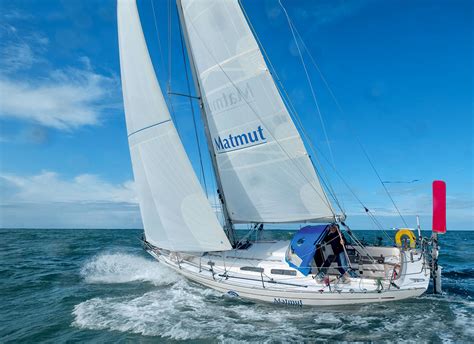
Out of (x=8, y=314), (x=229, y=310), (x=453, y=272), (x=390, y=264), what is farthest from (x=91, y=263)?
(x=453, y=272)

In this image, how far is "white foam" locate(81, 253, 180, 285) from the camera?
1247cm

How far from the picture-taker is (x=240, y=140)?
423 inches

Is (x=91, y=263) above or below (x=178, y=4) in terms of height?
below

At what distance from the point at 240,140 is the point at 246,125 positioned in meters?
0.60

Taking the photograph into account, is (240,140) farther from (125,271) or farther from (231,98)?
(125,271)

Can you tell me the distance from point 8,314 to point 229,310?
670 cm

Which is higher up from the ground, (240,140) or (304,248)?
(240,140)

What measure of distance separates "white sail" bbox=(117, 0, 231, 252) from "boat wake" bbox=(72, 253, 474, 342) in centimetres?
188

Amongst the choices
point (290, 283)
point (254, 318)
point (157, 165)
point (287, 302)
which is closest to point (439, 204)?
point (290, 283)

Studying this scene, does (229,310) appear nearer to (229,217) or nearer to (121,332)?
(121,332)

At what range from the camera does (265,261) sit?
10.3m

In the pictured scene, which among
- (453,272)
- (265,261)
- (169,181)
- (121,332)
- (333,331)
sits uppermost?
(169,181)

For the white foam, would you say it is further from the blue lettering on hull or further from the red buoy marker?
the red buoy marker

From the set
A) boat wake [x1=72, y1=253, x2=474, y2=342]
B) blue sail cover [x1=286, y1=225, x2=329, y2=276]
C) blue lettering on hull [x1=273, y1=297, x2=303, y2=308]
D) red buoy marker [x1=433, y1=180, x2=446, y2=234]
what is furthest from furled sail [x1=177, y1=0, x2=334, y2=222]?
boat wake [x1=72, y1=253, x2=474, y2=342]
